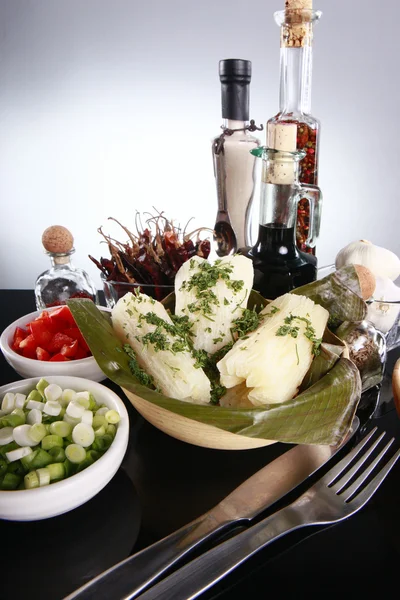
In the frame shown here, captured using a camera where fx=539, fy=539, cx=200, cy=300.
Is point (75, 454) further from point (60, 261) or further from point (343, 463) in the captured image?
point (60, 261)

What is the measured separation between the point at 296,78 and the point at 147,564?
95 cm

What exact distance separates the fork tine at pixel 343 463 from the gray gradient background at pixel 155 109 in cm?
208

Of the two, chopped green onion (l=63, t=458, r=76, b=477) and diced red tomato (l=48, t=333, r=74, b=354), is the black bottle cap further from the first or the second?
chopped green onion (l=63, t=458, r=76, b=477)

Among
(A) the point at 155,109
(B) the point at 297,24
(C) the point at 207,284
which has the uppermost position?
(B) the point at 297,24

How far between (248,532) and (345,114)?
237 centimetres

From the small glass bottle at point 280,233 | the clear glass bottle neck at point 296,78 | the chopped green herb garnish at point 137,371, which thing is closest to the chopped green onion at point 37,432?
the chopped green herb garnish at point 137,371

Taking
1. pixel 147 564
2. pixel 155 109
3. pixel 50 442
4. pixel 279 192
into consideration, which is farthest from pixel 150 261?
pixel 155 109

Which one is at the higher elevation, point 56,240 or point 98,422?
point 56,240

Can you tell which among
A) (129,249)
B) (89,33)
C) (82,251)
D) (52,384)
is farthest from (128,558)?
(89,33)

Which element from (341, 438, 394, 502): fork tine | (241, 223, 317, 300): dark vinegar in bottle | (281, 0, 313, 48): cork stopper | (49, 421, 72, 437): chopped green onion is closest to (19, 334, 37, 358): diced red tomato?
(49, 421, 72, 437): chopped green onion

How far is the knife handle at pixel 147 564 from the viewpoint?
48 cm

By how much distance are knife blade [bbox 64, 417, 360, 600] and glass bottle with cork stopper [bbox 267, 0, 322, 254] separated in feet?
1.61

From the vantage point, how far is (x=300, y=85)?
110cm

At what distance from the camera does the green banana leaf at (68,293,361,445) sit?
563mm
